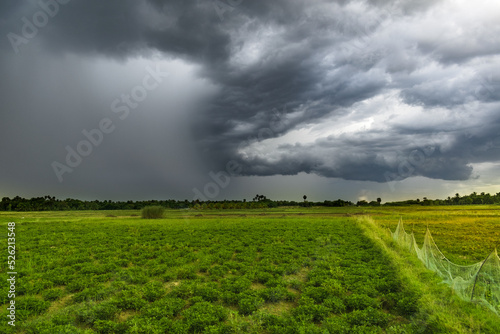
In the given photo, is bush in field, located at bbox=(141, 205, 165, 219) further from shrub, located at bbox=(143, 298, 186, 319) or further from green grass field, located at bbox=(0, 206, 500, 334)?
shrub, located at bbox=(143, 298, 186, 319)

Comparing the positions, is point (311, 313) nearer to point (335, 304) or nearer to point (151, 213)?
point (335, 304)

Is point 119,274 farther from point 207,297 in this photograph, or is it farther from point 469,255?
point 469,255

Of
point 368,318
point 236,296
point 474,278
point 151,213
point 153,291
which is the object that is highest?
point 151,213

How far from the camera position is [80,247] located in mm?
27984

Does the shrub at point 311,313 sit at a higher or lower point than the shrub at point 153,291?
lower

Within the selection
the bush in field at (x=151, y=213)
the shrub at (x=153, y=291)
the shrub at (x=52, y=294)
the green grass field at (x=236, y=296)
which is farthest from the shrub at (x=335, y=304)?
the bush in field at (x=151, y=213)

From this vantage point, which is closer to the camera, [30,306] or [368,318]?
[368,318]

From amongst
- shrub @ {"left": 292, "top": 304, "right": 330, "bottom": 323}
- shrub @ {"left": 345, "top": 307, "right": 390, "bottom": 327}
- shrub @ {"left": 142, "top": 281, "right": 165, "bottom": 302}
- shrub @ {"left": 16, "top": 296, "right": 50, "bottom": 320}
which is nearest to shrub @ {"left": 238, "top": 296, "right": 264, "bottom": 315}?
shrub @ {"left": 292, "top": 304, "right": 330, "bottom": 323}

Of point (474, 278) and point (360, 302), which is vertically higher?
point (474, 278)

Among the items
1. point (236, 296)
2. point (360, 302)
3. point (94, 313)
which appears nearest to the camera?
point (94, 313)

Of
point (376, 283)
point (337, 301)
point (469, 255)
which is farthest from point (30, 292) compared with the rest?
point (469, 255)

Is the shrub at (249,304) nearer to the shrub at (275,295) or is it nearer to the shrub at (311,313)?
the shrub at (275,295)

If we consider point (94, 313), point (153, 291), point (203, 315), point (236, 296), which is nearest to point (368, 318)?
point (236, 296)

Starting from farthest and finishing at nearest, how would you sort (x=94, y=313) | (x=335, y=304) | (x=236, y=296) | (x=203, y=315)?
(x=236, y=296), (x=335, y=304), (x=94, y=313), (x=203, y=315)
